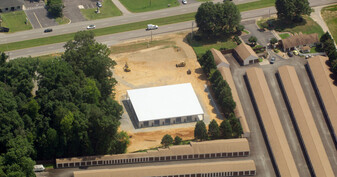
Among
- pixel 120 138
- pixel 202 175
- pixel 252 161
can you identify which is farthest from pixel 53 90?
pixel 252 161

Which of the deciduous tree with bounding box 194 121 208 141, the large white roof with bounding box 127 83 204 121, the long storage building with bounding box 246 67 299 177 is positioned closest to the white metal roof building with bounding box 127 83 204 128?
the large white roof with bounding box 127 83 204 121

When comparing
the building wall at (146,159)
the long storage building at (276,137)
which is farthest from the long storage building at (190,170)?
the long storage building at (276,137)

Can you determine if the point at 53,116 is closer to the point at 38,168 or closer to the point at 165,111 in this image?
the point at 38,168

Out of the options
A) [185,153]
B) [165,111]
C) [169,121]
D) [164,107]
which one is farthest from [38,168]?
[164,107]

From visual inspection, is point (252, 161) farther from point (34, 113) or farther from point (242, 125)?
point (34, 113)

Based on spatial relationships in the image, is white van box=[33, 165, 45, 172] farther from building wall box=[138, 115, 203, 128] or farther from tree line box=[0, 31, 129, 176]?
building wall box=[138, 115, 203, 128]
